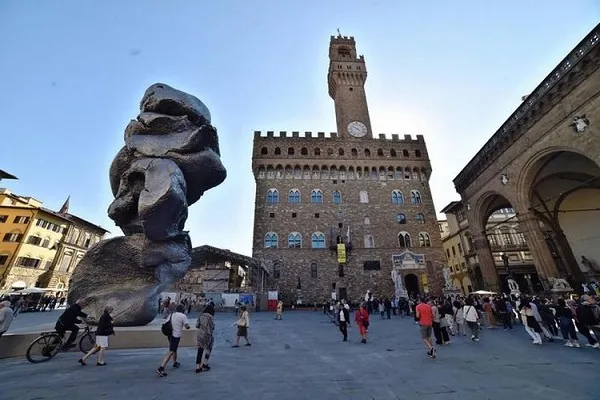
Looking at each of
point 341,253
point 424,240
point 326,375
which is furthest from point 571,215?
point 326,375

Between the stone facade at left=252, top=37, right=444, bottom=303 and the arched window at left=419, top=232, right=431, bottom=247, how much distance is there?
0.31ft

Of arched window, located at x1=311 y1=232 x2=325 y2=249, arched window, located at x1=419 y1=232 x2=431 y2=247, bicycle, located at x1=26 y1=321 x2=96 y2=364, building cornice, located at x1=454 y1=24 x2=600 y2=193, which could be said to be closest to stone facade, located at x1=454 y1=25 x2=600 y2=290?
building cornice, located at x1=454 y1=24 x2=600 y2=193

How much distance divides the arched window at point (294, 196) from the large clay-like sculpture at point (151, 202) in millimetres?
18590

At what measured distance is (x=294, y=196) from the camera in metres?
28.4

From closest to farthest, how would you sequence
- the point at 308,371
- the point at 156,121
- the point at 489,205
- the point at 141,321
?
the point at 308,371, the point at 141,321, the point at 156,121, the point at 489,205

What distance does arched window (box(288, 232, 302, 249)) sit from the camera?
26.3 metres

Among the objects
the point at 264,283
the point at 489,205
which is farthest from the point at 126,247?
the point at 489,205

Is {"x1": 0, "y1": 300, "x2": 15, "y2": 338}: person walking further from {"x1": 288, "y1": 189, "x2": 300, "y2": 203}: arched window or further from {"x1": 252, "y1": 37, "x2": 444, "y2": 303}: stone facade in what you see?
{"x1": 288, "y1": 189, "x2": 300, "y2": 203}: arched window

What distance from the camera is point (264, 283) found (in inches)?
965

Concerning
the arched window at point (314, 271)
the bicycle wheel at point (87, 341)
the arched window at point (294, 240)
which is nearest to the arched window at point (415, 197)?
the arched window at point (314, 271)

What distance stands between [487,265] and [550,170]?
7357 millimetres

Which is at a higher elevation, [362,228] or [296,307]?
[362,228]

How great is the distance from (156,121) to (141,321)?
6221 mm

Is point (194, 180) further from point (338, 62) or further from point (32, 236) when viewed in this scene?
point (338, 62)
